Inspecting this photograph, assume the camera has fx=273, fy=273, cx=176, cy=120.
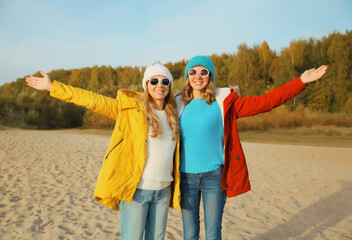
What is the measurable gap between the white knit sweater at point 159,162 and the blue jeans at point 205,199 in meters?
0.23

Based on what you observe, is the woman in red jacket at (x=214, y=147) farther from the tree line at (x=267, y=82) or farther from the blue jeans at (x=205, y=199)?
the tree line at (x=267, y=82)

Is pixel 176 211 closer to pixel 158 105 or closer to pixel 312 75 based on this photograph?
pixel 158 105

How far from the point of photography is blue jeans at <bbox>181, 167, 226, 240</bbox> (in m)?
2.31

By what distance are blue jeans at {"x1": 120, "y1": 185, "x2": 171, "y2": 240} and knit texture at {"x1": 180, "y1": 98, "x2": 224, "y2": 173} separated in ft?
0.97

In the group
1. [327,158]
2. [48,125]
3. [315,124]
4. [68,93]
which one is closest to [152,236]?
[68,93]

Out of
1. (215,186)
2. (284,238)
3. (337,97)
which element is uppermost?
(337,97)

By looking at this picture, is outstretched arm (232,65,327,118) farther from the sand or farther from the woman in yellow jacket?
the sand

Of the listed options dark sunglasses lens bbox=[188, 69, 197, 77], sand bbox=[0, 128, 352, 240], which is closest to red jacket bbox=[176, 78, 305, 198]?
dark sunglasses lens bbox=[188, 69, 197, 77]

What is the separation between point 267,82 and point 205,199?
31.5m

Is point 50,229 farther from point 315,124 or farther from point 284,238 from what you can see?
point 315,124

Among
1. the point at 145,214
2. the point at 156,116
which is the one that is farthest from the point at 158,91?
the point at 145,214

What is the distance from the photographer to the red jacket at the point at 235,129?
227 centimetres

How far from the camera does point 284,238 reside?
4.18 meters

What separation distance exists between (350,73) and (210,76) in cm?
2943
